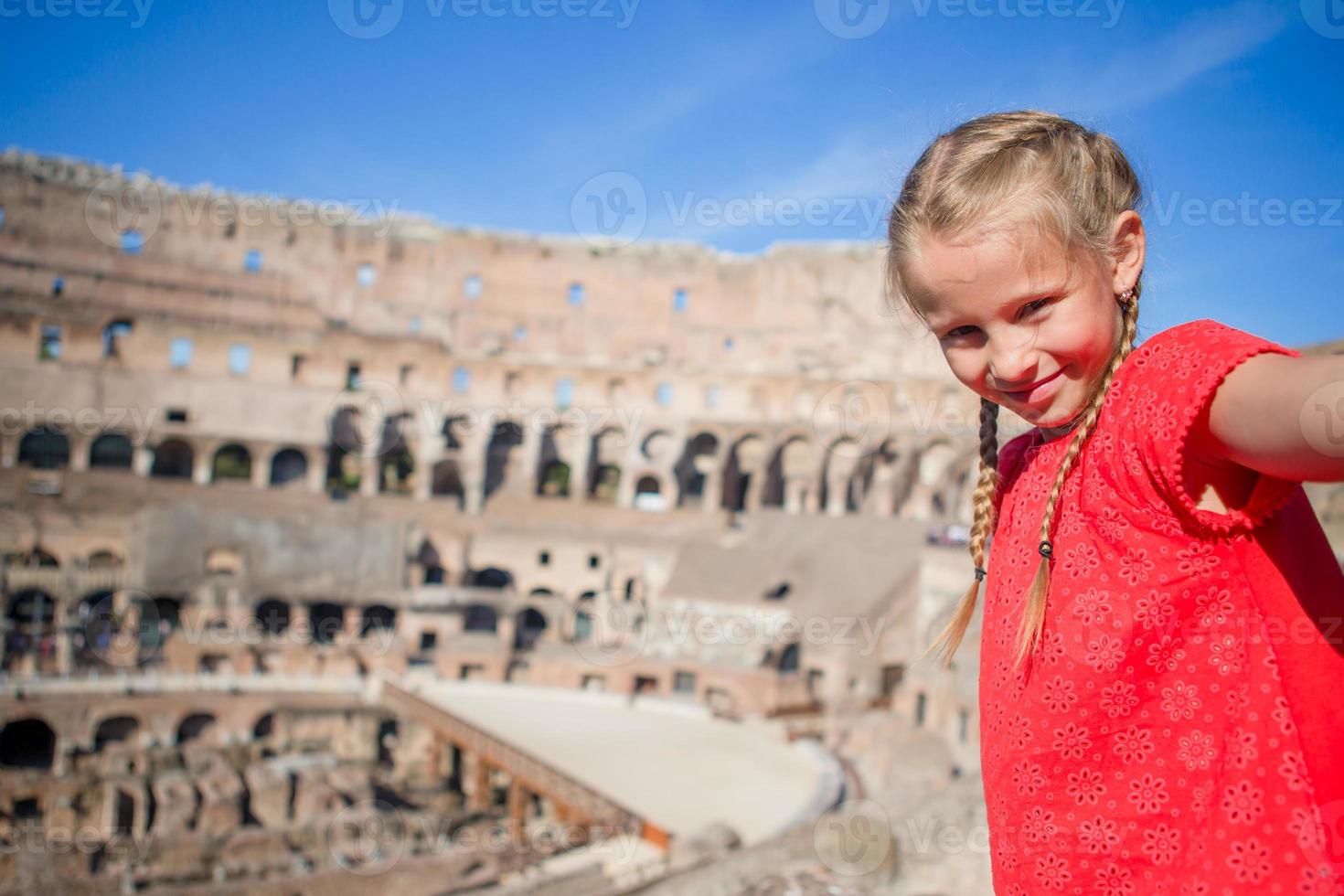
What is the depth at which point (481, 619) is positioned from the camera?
2881 centimetres

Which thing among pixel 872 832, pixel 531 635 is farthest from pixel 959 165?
pixel 531 635

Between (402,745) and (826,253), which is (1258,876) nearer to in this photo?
(402,745)

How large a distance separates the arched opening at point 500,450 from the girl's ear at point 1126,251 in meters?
34.2

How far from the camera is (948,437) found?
102ft

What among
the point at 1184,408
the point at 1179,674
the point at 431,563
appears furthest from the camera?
the point at 431,563

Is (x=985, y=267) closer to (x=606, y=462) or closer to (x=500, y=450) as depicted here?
(x=500, y=450)

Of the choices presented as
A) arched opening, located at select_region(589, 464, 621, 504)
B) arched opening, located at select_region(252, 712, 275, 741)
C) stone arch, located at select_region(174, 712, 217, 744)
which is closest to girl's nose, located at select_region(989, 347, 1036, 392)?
arched opening, located at select_region(252, 712, 275, 741)

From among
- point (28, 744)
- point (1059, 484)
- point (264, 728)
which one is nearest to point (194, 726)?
point (264, 728)

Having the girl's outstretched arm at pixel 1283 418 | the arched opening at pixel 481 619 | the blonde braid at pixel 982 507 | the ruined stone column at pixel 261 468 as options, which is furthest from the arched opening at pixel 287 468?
the girl's outstretched arm at pixel 1283 418

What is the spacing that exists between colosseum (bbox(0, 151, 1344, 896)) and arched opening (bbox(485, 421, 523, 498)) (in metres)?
0.16

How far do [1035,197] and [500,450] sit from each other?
35.2m

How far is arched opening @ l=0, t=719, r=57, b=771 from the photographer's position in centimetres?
2005

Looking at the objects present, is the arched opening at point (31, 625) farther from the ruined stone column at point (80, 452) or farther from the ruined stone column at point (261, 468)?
the ruined stone column at point (261, 468)

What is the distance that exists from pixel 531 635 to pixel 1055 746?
2796 centimetres
